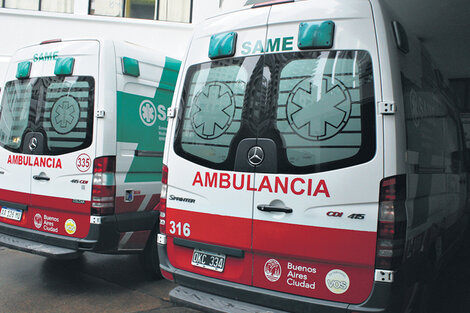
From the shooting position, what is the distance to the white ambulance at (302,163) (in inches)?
107

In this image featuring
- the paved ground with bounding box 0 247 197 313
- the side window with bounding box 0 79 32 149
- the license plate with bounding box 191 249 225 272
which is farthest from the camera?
the side window with bounding box 0 79 32 149

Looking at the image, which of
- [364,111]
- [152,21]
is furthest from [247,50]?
[152,21]

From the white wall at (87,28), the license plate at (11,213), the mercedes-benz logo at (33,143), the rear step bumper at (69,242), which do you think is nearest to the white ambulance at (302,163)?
the rear step bumper at (69,242)

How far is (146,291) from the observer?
4.64m

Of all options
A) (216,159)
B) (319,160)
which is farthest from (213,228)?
(319,160)

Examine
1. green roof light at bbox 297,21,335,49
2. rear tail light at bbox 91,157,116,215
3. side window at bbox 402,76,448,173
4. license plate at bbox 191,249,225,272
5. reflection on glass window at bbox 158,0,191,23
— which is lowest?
license plate at bbox 191,249,225,272

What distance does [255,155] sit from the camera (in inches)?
122

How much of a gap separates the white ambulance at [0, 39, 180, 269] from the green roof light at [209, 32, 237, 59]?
146cm

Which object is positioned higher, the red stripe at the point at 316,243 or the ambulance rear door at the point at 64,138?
the ambulance rear door at the point at 64,138

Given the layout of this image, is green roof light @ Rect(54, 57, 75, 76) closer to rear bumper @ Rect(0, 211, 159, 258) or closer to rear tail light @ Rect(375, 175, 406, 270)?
rear bumper @ Rect(0, 211, 159, 258)

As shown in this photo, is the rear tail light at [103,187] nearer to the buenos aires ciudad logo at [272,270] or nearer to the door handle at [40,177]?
the door handle at [40,177]

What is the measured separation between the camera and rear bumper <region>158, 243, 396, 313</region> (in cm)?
270

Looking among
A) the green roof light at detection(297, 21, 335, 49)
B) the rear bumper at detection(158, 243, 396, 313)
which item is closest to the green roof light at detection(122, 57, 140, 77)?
the rear bumper at detection(158, 243, 396, 313)

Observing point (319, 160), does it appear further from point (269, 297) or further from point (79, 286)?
point (79, 286)
